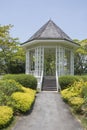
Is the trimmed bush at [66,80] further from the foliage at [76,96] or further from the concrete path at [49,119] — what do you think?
the concrete path at [49,119]

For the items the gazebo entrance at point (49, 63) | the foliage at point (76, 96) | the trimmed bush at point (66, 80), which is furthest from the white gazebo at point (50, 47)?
the foliage at point (76, 96)

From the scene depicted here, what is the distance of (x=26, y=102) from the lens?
1216 cm

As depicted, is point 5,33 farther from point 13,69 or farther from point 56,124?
point 56,124

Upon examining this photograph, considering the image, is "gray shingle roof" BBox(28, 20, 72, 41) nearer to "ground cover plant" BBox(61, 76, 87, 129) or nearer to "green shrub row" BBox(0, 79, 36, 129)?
"ground cover plant" BBox(61, 76, 87, 129)

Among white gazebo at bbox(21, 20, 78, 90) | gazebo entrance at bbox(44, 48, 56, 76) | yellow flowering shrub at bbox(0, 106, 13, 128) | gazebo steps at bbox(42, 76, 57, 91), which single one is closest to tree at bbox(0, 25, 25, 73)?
gazebo entrance at bbox(44, 48, 56, 76)

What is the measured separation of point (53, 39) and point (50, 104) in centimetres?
862

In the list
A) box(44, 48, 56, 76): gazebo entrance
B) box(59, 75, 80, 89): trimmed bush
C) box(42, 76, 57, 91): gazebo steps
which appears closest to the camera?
box(59, 75, 80, 89): trimmed bush

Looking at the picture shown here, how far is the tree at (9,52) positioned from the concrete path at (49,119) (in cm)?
1771

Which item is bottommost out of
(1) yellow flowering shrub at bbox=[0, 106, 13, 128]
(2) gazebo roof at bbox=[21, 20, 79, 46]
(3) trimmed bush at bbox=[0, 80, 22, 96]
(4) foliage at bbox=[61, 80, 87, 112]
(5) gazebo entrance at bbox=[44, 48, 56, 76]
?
(1) yellow flowering shrub at bbox=[0, 106, 13, 128]

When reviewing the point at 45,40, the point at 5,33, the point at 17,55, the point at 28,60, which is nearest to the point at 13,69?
the point at 17,55

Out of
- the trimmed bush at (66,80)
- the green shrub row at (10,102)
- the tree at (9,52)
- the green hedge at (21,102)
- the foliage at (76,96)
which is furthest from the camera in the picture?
the tree at (9,52)

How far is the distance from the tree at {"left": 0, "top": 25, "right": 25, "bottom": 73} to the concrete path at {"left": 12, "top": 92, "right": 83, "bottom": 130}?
17.7 metres

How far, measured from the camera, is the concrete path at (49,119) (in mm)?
9850

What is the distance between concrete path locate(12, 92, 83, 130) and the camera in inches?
388
